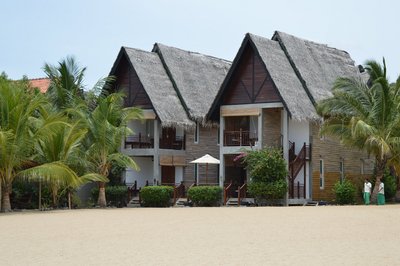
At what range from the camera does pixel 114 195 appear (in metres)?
36.8

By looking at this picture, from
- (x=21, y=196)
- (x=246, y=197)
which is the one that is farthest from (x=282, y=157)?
(x=21, y=196)

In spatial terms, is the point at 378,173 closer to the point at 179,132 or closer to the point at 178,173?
the point at 178,173

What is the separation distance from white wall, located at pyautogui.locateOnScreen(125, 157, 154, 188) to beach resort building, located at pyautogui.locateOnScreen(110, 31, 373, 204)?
0.17ft

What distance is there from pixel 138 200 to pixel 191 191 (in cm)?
400

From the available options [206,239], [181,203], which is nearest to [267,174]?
[181,203]

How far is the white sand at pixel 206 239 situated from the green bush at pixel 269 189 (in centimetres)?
855

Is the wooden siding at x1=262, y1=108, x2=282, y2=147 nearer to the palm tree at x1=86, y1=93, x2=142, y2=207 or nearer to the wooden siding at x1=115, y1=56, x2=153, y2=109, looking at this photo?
the wooden siding at x1=115, y1=56, x2=153, y2=109

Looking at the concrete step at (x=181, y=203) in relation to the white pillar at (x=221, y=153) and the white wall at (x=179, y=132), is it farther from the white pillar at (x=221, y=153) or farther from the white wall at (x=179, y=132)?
the white wall at (x=179, y=132)

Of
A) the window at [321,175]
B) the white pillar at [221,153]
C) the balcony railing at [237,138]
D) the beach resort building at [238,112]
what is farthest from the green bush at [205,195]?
the window at [321,175]

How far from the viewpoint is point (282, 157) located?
35.4m

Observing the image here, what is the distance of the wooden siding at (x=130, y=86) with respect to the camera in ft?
129

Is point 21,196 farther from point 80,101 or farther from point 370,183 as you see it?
point 370,183

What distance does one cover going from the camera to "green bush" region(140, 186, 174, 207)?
3591 cm

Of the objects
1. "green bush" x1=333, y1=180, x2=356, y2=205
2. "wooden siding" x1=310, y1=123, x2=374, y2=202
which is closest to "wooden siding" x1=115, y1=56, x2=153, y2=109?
"wooden siding" x1=310, y1=123, x2=374, y2=202
